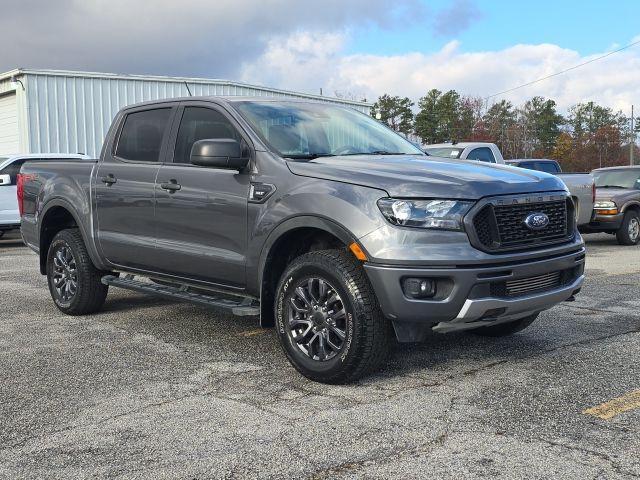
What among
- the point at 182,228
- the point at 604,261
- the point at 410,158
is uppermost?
the point at 410,158

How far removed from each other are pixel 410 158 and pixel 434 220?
→ 1.08 meters

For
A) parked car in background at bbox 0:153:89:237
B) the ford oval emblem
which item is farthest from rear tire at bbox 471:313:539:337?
parked car in background at bbox 0:153:89:237

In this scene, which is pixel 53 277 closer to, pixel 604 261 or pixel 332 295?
pixel 332 295

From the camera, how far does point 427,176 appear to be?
4.41 meters

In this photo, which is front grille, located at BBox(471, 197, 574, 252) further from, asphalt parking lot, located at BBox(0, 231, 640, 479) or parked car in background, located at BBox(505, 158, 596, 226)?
parked car in background, located at BBox(505, 158, 596, 226)

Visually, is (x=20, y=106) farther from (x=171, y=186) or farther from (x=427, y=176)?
(x=427, y=176)

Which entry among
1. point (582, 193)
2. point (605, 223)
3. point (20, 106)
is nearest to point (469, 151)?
point (582, 193)

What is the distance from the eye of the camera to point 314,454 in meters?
3.44

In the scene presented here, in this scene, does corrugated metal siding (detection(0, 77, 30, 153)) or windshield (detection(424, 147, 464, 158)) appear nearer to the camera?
windshield (detection(424, 147, 464, 158))

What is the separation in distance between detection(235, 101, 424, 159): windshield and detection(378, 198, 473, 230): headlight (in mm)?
1076

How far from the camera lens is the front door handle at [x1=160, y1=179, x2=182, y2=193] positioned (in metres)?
5.54

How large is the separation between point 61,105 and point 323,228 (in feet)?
64.2

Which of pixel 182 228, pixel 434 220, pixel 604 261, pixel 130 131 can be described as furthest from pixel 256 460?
pixel 604 261

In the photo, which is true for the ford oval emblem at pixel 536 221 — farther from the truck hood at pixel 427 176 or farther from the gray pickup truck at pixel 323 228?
the truck hood at pixel 427 176
